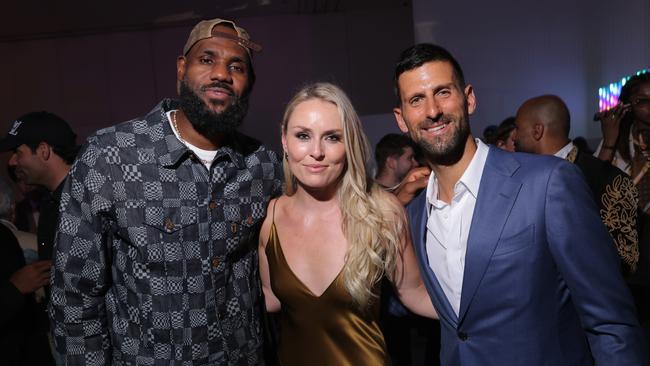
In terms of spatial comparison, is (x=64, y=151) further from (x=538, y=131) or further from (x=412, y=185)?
(x=538, y=131)

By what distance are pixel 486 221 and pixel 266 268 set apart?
3.22 ft

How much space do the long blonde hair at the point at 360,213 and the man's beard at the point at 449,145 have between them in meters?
0.39

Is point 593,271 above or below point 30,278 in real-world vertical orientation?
above

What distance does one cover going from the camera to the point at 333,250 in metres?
1.90

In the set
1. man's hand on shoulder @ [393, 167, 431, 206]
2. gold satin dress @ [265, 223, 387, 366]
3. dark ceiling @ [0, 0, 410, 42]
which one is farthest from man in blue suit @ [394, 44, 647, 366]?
dark ceiling @ [0, 0, 410, 42]

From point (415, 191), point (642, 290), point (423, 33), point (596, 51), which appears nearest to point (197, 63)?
point (415, 191)

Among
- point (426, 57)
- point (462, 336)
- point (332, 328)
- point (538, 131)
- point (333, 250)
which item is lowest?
point (332, 328)

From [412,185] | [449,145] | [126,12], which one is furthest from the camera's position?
[126,12]

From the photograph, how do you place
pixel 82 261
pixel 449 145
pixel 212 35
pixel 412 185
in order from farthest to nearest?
pixel 412 185, pixel 212 35, pixel 82 261, pixel 449 145

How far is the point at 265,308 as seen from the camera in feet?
6.74

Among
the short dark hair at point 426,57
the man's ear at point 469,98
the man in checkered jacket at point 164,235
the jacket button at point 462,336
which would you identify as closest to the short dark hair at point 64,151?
the man in checkered jacket at point 164,235

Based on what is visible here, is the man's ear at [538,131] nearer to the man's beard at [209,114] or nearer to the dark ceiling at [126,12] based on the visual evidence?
the man's beard at [209,114]

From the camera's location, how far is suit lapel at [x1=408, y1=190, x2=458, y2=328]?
153 centimetres

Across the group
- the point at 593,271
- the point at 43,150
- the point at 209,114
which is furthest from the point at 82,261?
the point at 593,271
